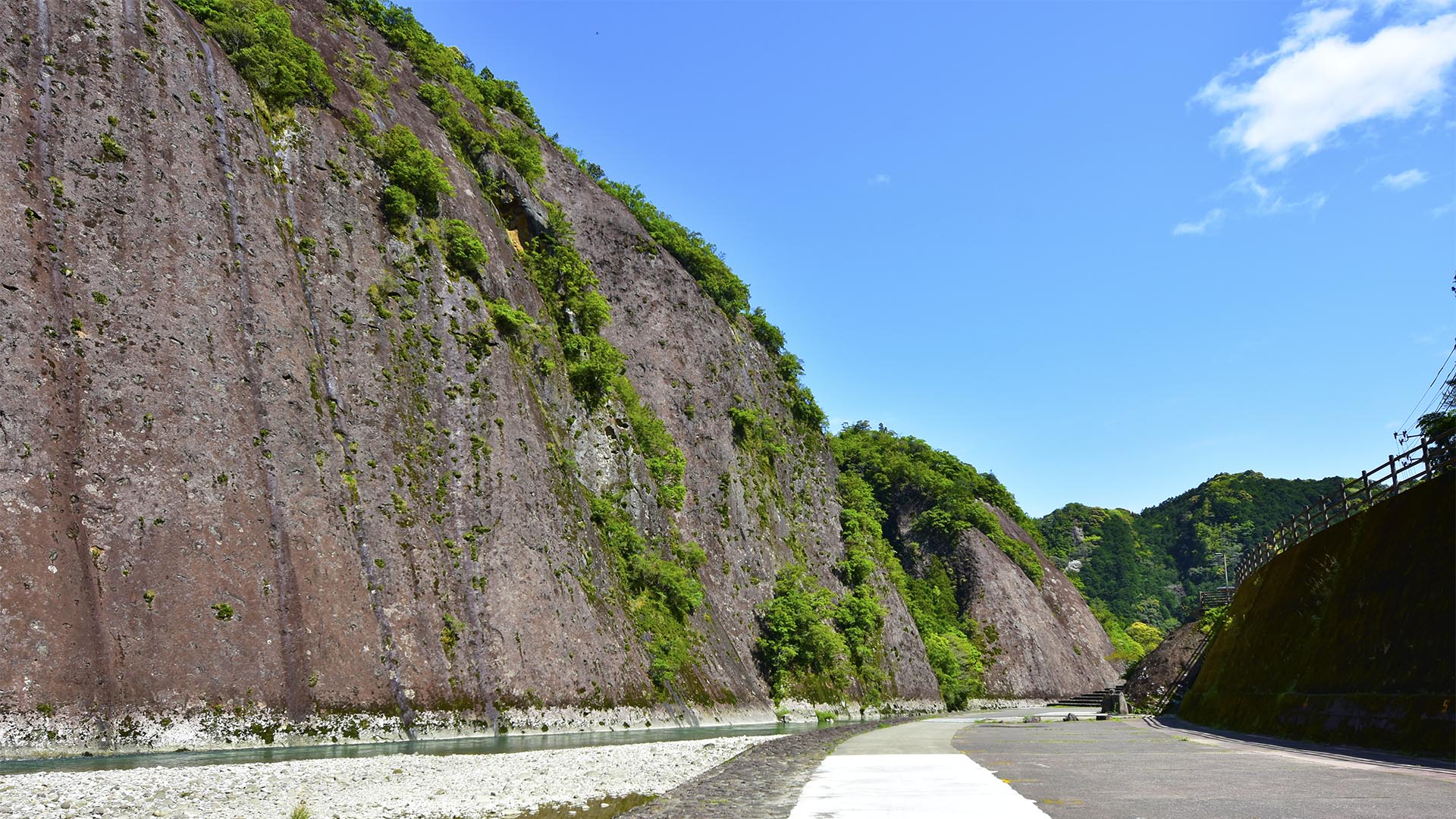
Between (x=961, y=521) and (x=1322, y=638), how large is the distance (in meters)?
60.7

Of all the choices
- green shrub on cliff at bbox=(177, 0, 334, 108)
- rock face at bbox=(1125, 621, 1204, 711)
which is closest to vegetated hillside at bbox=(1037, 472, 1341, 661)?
rock face at bbox=(1125, 621, 1204, 711)

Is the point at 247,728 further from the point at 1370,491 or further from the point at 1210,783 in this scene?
the point at 1370,491

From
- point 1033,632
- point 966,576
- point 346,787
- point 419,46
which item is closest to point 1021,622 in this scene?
point 1033,632

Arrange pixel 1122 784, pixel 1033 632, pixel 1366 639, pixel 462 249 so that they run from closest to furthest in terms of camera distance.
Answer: pixel 1122 784 → pixel 1366 639 → pixel 462 249 → pixel 1033 632

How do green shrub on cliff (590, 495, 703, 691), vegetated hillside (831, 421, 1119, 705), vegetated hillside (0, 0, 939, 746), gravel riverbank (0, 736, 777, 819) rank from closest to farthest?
gravel riverbank (0, 736, 777, 819) < vegetated hillside (0, 0, 939, 746) < green shrub on cliff (590, 495, 703, 691) < vegetated hillside (831, 421, 1119, 705)

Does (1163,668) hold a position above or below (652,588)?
below

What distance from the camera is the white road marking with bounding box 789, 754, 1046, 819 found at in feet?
26.6

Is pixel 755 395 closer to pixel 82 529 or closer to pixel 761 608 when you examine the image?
pixel 761 608

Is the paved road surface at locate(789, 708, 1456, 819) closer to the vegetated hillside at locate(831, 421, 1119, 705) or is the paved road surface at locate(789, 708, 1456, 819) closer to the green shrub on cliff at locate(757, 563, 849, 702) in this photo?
the green shrub on cliff at locate(757, 563, 849, 702)

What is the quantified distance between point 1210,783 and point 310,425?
83.4 ft

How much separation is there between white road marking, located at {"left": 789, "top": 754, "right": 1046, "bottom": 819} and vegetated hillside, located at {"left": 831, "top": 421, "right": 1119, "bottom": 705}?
51.7 meters

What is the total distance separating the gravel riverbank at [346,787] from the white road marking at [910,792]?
9.76 ft

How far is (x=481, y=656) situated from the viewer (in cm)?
2752

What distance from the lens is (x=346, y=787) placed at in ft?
41.9
